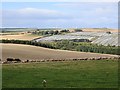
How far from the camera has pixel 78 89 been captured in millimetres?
15938

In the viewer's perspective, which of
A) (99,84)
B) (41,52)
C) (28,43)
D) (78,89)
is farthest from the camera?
(28,43)

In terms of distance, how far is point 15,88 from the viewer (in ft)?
53.3

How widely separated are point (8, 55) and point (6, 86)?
23692 mm

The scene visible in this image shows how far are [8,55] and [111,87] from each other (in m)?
25.2

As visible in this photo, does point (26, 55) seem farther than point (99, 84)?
Yes

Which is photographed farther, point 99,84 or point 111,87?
point 99,84

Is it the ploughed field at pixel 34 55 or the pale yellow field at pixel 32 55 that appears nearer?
the ploughed field at pixel 34 55

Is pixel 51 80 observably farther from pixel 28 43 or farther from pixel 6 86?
pixel 28 43

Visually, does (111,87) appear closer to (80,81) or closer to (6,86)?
(80,81)

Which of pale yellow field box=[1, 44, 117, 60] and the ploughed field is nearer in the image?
the ploughed field

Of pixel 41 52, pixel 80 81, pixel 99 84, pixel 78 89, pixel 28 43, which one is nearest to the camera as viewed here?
pixel 78 89

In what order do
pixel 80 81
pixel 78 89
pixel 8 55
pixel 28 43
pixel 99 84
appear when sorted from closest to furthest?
pixel 78 89 → pixel 99 84 → pixel 80 81 → pixel 8 55 → pixel 28 43

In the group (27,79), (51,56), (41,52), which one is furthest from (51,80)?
(41,52)

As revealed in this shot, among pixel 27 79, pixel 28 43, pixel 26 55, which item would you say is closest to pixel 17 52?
pixel 26 55
